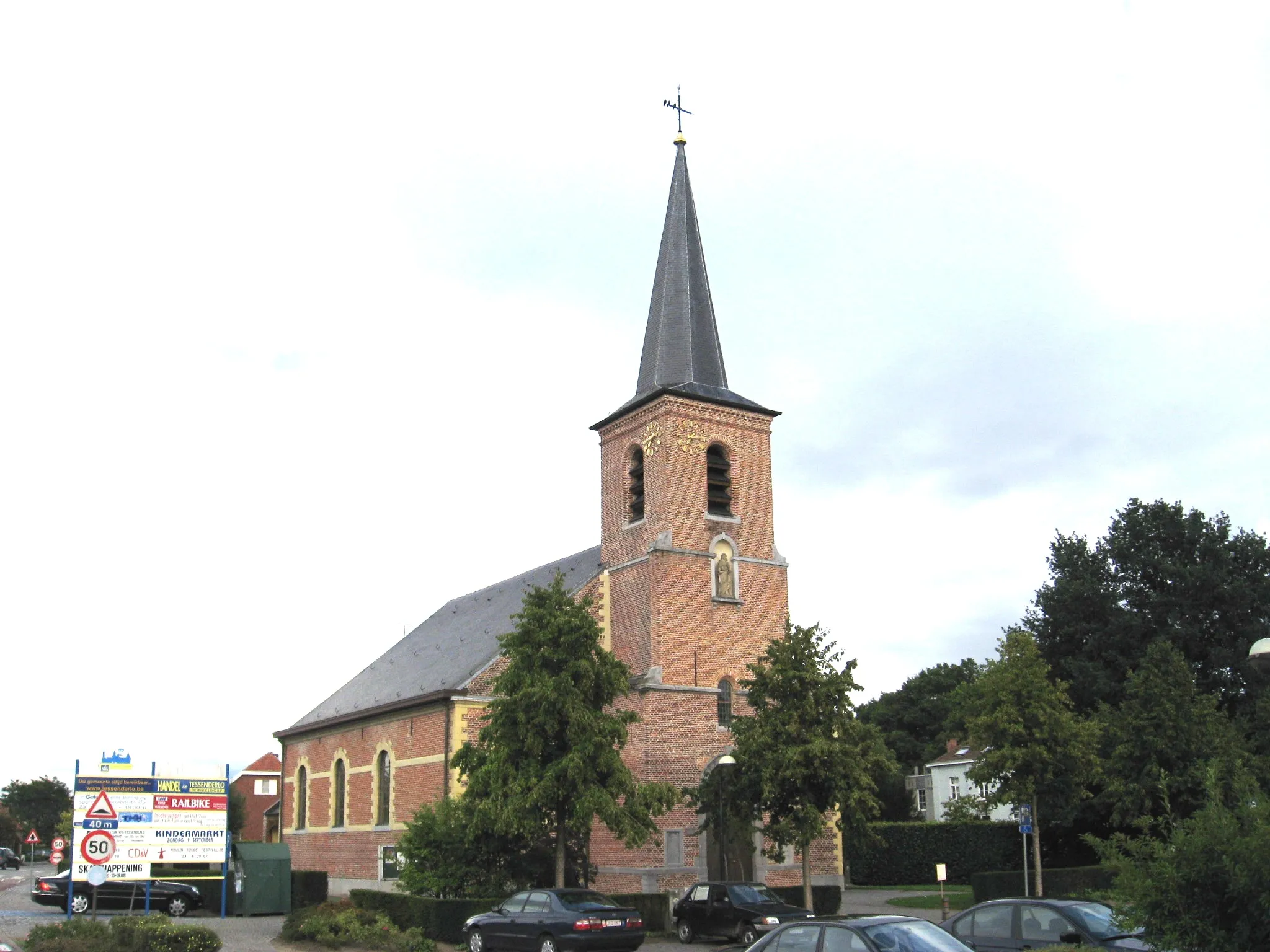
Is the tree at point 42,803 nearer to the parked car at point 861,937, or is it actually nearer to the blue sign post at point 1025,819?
the blue sign post at point 1025,819

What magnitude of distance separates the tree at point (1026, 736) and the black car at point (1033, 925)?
15.7 m

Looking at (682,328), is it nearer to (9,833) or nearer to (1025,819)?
(1025,819)

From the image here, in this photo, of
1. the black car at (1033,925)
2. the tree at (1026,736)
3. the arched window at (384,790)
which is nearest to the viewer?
the black car at (1033,925)

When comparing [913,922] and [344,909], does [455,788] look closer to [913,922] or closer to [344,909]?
[344,909]

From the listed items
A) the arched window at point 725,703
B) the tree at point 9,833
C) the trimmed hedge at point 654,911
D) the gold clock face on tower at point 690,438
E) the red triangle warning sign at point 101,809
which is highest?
the gold clock face on tower at point 690,438

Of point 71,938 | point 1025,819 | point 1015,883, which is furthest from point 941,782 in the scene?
point 71,938

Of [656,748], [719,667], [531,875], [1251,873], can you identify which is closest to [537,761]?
[531,875]

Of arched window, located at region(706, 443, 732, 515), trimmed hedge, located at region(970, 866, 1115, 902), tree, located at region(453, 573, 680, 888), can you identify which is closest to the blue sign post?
trimmed hedge, located at region(970, 866, 1115, 902)

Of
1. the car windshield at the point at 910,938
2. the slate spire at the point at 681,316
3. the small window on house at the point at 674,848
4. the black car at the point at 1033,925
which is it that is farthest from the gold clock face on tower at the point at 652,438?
the car windshield at the point at 910,938

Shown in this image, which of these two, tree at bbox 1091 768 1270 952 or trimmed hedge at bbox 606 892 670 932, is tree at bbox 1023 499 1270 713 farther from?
tree at bbox 1091 768 1270 952

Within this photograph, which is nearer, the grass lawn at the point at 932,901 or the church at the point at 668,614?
the church at the point at 668,614

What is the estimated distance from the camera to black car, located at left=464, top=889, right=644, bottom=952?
64.6 feet

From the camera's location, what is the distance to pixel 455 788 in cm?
3341

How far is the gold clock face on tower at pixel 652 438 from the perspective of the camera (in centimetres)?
3412
